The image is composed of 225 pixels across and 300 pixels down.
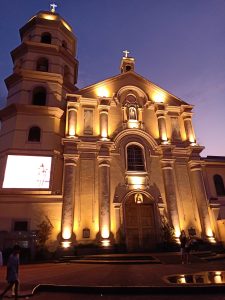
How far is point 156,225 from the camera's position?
1762 centimetres

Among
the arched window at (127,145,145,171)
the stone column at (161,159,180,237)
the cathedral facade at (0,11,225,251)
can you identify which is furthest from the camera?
the arched window at (127,145,145,171)

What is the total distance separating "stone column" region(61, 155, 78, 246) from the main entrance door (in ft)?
13.4

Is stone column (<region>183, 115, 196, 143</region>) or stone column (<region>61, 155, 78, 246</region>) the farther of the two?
stone column (<region>183, 115, 196, 143</region>)

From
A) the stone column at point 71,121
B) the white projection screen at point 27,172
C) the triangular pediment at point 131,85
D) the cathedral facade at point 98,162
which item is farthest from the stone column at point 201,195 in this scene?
the white projection screen at point 27,172

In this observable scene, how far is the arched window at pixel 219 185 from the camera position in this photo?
2125cm

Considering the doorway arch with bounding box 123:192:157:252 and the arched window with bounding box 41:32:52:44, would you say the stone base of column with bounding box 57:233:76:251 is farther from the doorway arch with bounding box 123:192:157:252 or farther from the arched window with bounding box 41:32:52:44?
the arched window with bounding box 41:32:52:44

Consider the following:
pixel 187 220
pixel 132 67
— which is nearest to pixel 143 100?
pixel 132 67

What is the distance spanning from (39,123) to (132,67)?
1200 cm

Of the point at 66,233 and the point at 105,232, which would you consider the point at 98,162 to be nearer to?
the point at 105,232

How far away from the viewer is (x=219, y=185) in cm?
2158

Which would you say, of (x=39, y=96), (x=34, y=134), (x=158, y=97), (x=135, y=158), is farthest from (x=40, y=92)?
(x=158, y=97)

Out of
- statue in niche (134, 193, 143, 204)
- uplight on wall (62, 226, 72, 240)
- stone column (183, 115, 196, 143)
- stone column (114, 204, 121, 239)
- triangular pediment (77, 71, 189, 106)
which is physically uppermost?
triangular pediment (77, 71, 189, 106)

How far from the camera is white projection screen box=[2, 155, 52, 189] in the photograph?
54.5 feet

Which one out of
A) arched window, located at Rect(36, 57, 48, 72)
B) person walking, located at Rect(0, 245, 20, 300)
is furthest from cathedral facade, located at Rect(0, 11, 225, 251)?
person walking, located at Rect(0, 245, 20, 300)
